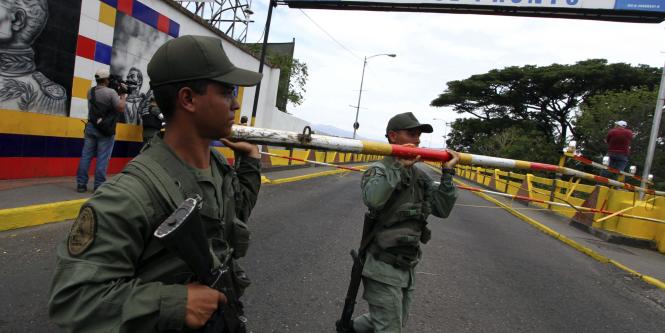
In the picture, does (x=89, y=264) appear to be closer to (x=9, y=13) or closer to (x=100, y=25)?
(x=9, y=13)

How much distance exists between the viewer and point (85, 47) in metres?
7.11

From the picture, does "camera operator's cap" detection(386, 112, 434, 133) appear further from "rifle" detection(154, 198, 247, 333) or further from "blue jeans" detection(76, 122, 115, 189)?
"blue jeans" detection(76, 122, 115, 189)

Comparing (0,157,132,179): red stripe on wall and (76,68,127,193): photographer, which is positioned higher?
(76,68,127,193): photographer

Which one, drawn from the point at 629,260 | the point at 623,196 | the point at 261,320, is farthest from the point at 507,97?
the point at 261,320

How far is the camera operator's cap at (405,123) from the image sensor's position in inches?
107

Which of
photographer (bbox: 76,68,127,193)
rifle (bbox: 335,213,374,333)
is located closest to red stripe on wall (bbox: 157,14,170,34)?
photographer (bbox: 76,68,127,193)

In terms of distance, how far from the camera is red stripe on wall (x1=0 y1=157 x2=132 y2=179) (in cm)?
595

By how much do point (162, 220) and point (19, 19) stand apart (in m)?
6.64

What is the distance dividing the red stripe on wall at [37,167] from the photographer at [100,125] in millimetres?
1003

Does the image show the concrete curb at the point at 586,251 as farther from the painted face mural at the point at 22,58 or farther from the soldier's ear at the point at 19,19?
the soldier's ear at the point at 19,19

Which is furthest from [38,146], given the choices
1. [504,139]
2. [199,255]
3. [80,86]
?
[504,139]

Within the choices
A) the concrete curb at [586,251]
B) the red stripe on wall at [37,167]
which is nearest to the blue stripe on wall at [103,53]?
the red stripe on wall at [37,167]

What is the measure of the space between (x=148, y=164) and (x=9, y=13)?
6.49 m

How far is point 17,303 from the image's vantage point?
288 cm
